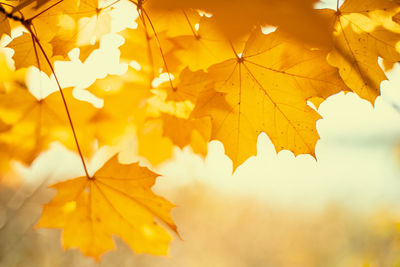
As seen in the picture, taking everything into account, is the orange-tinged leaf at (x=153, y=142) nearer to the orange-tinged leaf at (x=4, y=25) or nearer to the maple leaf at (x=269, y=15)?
the orange-tinged leaf at (x=4, y=25)

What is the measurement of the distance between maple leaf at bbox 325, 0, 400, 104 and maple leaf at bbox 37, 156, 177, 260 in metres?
0.60

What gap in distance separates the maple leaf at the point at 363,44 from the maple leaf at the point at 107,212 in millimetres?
602

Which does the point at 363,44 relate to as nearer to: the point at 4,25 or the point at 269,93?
the point at 269,93

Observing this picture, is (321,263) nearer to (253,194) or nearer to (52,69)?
Answer: (253,194)

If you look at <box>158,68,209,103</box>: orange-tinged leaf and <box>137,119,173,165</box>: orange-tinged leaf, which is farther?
<box>137,119,173,165</box>: orange-tinged leaf

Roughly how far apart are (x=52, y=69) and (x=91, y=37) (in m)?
0.15

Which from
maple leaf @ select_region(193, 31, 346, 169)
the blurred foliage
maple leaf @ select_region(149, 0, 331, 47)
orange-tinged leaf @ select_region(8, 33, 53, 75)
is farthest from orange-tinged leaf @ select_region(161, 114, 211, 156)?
the blurred foliage

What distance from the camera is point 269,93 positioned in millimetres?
908

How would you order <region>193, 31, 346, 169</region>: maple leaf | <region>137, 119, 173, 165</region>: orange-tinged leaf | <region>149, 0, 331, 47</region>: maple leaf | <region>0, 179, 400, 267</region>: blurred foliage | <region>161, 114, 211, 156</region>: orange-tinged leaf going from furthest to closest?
<region>0, 179, 400, 267</region>: blurred foliage → <region>137, 119, 173, 165</region>: orange-tinged leaf → <region>161, 114, 211, 156</region>: orange-tinged leaf → <region>193, 31, 346, 169</region>: maple leaf → <region>149, 0, 331, 47</region>: maple leaf

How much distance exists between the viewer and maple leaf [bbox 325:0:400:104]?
84 cm

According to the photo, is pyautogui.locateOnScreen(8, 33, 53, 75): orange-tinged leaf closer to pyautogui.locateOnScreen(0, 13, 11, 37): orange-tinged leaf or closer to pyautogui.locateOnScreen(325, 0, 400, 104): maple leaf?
pyautogui.locateOnScreen(0, 13, 11, 37): orange-tinged leaf

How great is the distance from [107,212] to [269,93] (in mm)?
600

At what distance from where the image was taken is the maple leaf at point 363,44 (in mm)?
839

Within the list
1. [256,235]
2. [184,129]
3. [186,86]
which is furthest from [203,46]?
[256,235]
